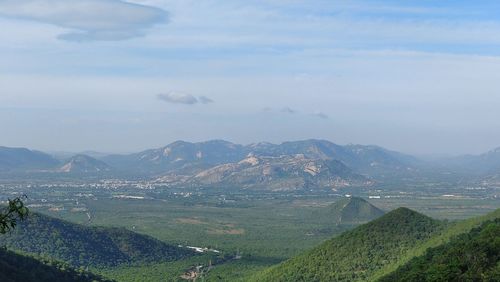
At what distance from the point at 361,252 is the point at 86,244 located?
75.9 meters

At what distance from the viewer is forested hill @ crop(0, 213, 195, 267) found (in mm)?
143750

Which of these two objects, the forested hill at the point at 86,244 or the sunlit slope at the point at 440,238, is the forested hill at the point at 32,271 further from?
the forested hill at the point at 86,244

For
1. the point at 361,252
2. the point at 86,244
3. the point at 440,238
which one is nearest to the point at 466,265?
the point at 440,238

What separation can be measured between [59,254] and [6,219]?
12996 centimetres

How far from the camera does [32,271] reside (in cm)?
8319

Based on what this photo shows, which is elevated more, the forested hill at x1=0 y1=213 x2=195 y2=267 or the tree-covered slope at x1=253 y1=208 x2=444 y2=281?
the tree-covered slope at x1=253 y1=208 x2=444 y2=281

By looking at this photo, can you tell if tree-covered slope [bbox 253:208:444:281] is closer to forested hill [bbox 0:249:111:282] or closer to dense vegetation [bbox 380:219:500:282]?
dense vegetation [bbox 380:219:500:282]

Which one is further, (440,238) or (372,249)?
(372,249)

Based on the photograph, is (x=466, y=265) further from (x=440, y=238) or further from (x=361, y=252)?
(x=361, y=252)

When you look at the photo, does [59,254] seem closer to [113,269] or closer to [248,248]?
[113,269]

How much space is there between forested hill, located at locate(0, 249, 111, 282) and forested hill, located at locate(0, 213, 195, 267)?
163 ft

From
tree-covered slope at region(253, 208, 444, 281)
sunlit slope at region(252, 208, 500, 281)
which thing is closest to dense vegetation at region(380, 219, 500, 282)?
sunlit slope at region(252, 208, 500, 281)

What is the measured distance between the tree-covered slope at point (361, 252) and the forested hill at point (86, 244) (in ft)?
159

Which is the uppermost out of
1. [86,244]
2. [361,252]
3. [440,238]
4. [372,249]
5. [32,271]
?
[440,238]
